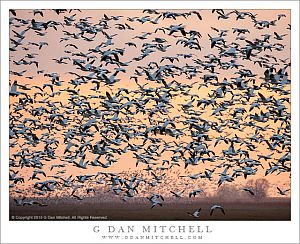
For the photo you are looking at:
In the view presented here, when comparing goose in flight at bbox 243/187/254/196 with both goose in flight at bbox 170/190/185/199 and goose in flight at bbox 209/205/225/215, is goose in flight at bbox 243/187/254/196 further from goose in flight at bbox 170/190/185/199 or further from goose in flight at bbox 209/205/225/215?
goose in flight at bbox 170/190/185/199

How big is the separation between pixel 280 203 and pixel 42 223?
4287 mm

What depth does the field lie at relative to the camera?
17.7m

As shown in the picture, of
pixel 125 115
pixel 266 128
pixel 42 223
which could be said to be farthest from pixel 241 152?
pixel 42 223

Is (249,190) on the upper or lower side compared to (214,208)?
upper

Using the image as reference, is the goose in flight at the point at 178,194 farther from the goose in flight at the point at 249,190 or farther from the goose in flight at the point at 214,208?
the goose in flight at the point at 249,190

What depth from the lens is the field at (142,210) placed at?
58.1ft

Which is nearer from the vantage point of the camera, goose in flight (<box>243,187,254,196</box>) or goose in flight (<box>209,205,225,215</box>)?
goose in flight (<box>209,205,225,215</box>)

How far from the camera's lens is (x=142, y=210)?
18.2 meters

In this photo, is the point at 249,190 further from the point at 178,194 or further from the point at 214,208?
the point at 178,194

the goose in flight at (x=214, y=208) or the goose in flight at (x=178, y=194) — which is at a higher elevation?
the goose in flight at (x=178, y=194)

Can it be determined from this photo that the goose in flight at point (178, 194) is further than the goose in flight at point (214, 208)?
Yes

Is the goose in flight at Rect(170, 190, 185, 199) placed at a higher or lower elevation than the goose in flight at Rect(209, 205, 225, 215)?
higher

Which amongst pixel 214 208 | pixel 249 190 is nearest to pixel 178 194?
pixel 214 208

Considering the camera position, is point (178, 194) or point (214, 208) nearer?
point (214, 208)
